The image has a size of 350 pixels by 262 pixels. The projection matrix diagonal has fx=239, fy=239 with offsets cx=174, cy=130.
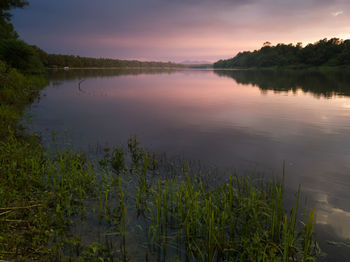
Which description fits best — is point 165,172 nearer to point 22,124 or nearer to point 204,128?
point 204,128

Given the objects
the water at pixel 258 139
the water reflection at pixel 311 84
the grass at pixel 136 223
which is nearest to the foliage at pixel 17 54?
the water at pixel 258 139

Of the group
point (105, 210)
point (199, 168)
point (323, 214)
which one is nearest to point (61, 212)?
point (105, 210)

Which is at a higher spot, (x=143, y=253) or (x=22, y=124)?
(x=22, y=124)

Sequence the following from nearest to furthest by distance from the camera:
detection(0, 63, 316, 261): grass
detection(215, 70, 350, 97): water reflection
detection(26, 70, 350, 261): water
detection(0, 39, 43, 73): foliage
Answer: detection(0, 63, 316, 261): grass
detection(26, 70, 350, 261): water
detection(215, 70, 350, 97): water reflection
detection(0, 39, 43, 73): foliage

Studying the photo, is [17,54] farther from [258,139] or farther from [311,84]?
[311,84]

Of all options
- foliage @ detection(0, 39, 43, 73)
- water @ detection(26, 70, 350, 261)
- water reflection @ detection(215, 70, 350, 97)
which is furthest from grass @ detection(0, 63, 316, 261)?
foliage @ detection(0, 39, 43, 73)

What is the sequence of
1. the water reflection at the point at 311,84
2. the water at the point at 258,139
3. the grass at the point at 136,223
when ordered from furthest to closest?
the water reflection at the point at 311,84 → the water at the point at 258,139 → the grass at the point at 136,223

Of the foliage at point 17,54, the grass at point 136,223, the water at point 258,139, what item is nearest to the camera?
the grass at point 136,223

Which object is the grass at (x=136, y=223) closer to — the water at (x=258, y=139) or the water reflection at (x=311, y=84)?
the water at (x=258, y=139)

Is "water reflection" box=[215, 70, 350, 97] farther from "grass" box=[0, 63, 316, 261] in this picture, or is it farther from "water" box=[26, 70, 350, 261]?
"grass" box=[0, 63, 316, 261]

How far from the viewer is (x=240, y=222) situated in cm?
677

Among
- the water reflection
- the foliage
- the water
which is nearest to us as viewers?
the water

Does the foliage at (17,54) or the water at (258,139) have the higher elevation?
the foliage at (17,54)

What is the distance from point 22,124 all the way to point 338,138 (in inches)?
898
